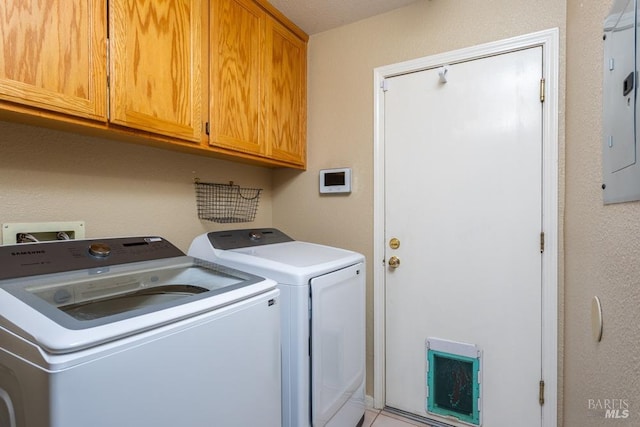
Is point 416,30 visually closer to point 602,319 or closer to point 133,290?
point 602,319

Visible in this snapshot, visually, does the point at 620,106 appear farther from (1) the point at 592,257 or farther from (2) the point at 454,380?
(2) the point at 454,380

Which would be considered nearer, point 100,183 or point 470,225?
point 100,183

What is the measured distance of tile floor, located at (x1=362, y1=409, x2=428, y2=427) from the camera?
6.27 ft

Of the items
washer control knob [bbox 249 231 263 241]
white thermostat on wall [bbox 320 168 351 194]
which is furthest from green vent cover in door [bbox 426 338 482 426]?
washer control knob [bbox 249 231 263 241]

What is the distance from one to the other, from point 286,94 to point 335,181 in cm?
68

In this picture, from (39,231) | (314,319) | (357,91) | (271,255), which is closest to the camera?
(39,231)

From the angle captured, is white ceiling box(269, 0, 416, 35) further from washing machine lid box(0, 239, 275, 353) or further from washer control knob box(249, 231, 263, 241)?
washing machine lid box(0, 239, 275, 353)

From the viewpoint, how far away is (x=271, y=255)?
1597 millimetres

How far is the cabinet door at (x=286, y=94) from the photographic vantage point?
77.2 inches

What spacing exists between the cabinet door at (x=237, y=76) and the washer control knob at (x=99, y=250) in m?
0.67

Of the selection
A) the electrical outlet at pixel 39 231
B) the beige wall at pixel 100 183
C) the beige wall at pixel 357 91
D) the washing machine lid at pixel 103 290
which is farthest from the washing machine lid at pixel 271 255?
the electrical outlet at pixel 39 231

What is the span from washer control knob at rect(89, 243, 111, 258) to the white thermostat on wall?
1391 millimetres

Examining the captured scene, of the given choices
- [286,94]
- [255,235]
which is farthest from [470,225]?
[286,94]

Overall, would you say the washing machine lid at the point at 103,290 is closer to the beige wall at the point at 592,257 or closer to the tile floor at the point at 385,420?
the beige wall at the point at 592,257
